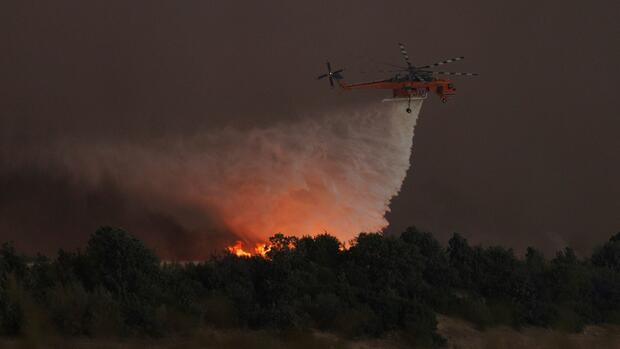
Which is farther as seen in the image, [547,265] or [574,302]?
[547,265]

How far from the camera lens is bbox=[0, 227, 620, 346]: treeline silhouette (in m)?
21.7

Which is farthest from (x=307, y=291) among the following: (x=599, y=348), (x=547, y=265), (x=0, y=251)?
(x=599, y=348)

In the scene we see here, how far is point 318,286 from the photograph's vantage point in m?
27.7

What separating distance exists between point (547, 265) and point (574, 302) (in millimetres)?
3799

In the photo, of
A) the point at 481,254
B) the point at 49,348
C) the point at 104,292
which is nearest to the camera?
the point at 49,348

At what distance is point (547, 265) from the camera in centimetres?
3481

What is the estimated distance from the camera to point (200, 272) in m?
27.7

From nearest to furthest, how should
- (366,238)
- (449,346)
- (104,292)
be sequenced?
(104,292) < (449,346) < (366,238)

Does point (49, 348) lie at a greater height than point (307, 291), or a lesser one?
lesser

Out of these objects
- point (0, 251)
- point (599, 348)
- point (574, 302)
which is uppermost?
point (0, 251)

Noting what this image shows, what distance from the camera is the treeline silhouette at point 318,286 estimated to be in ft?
71.3

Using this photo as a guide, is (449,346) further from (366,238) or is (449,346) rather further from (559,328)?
(559,328)

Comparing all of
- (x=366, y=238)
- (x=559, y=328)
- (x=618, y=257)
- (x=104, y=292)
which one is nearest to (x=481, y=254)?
(x=366, y=238)

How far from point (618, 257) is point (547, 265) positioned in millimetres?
7065
